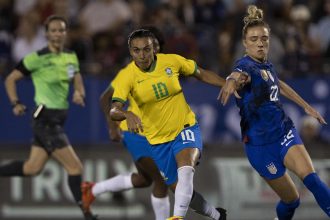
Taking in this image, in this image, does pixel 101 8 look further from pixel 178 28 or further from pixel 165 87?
pixel 165 87

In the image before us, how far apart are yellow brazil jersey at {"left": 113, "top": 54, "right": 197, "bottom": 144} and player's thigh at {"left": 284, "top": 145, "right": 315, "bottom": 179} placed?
1.08m

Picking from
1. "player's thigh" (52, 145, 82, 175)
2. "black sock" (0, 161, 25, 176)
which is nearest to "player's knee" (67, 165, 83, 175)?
"player's thigh" (52, 145, 82, 175)

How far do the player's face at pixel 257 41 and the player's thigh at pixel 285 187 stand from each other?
117 cm

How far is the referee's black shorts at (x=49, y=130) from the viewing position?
11961 millimetres

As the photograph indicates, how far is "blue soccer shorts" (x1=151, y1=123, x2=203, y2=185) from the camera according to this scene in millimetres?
10094

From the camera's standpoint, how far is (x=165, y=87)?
10.1 m

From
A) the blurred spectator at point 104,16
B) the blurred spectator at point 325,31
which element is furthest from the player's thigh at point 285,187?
the blurred spectator at point 104,16

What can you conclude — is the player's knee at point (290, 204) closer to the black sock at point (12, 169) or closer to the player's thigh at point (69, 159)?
the player's thigh at point (69, 159)

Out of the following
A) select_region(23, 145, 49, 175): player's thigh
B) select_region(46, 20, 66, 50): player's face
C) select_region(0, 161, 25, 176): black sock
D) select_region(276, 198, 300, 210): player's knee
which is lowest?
select_region(276, 198, 300, 210): player's knee

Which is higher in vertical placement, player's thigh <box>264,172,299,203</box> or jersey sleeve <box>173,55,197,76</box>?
jersey sleeve <box>173,55,197,76</box>

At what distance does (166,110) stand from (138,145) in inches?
41.3

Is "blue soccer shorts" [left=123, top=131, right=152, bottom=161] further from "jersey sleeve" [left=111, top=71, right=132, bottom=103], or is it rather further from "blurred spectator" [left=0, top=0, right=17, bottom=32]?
"blurred spectator" [left=0, top=0, right=17, bottom=32]

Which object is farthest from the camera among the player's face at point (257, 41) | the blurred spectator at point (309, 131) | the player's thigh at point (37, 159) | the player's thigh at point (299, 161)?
the blurred spectator at point (309, 131)

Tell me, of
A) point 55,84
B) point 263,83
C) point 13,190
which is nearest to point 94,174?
point 13,190
